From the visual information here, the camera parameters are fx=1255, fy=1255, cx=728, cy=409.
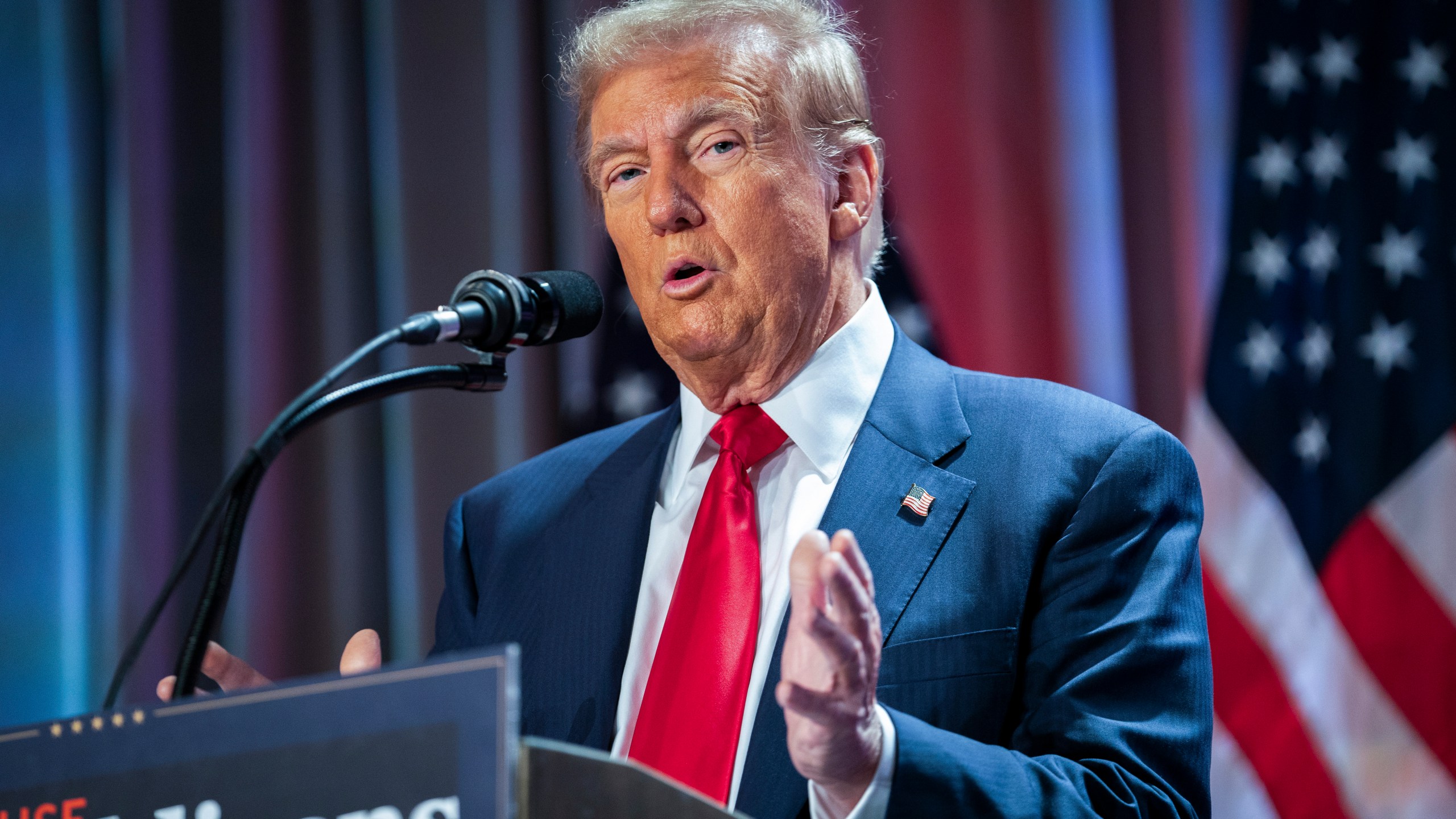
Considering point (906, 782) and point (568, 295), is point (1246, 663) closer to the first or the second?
point (906, 782)

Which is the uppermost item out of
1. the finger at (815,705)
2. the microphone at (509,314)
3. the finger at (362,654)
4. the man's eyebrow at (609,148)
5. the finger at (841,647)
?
the man's eyebrow at (609,148)

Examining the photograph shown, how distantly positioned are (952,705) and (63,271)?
2628mm

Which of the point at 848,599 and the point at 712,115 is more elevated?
the point at 712,115

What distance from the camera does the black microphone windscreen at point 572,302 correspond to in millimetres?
1231

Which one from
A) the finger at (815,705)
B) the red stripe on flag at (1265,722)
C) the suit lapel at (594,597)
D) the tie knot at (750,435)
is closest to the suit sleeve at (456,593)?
the suit lapel at (594,597)

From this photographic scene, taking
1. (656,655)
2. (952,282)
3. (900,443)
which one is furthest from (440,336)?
(952,282)

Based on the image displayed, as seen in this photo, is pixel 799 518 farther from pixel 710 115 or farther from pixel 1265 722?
pixel 1265 722

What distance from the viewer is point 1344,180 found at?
2.73 m

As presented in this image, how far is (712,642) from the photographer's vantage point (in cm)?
146

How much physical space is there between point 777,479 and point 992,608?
0.35 meters

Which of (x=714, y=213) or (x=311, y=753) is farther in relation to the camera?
(x=714, y=213)

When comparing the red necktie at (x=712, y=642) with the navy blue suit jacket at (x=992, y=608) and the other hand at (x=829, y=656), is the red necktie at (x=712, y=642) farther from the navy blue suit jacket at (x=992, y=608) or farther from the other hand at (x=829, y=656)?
the other hand at (x=829, y=656)

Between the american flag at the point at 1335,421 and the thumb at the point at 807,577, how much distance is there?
2.02 m

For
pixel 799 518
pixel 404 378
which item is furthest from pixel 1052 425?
pixel 404 378
